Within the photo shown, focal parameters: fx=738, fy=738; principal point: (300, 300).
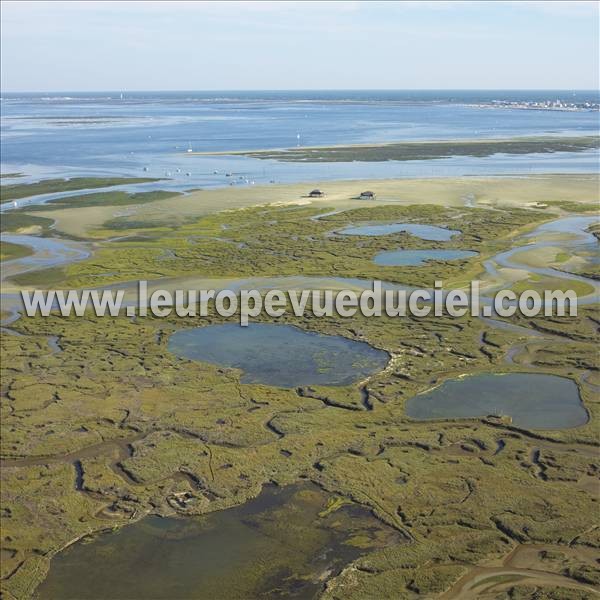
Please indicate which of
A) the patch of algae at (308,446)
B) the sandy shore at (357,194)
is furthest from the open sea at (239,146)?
the patch of algae at (308,446)

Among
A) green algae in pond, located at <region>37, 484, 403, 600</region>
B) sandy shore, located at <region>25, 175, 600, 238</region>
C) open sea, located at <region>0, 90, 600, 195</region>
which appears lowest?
green algae in pond, located at <region>37, 484, 403, 600</region>

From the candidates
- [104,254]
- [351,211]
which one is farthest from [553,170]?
[104,254]

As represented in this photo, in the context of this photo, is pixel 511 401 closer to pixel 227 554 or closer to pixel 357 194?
pixel 227 554

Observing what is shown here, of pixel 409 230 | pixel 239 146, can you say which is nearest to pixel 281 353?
pixel 409 230

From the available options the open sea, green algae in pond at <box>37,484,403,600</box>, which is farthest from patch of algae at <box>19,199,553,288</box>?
green algae in pond at <box>37,484,403,600</box>

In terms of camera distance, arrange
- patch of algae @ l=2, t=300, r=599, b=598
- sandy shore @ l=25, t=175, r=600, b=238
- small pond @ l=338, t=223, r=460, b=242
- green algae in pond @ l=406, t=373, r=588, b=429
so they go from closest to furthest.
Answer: patch of algae @ l=2, t=300, r=599, b=598 → green algae in pond @ l=406, t=373, r=588, b=429 → small pond @ l=338, t=223, r=460, b=242 → sandy shore @ l=25, t=175, r=600, b=238

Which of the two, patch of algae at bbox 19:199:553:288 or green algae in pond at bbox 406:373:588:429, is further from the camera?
patch of algae at bbox 19:199:553:288

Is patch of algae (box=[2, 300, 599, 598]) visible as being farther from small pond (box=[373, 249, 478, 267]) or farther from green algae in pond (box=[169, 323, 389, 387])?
small pond (box=[373, 249, 478, 267])

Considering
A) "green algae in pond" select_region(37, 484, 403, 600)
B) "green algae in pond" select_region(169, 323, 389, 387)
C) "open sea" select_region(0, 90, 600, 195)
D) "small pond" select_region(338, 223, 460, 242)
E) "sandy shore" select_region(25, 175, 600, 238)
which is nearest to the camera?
"green algae in pond" select_region(37, 484, 403, 600)
